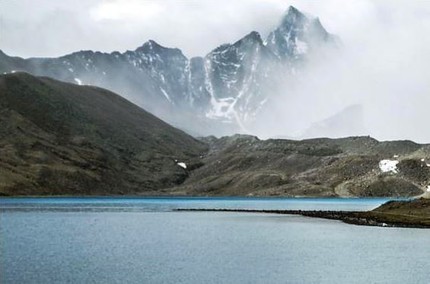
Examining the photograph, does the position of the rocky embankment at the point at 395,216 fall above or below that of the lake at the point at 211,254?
above

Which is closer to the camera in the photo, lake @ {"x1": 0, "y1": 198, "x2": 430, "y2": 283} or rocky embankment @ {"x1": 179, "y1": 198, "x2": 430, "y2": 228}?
lake @ {"x1": 0, "y1": 198, "x2": 430, "y2": 283}

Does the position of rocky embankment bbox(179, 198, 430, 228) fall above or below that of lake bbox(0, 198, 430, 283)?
above

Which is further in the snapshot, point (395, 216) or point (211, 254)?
point (395, 216)

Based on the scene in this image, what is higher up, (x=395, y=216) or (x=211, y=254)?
(x=395, y=216)

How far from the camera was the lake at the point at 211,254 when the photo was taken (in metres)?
66.9

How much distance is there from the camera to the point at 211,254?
86.6m

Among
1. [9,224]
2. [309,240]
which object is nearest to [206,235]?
[309,240]

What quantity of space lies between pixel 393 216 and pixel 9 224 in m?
90.6

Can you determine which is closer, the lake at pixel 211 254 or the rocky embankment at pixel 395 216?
the lake at pixel 211 254

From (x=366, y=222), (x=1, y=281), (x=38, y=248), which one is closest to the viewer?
(x=1, y=281)

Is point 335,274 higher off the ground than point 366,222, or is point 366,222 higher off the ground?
point 366,222

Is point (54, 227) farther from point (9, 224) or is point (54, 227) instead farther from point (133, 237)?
point (133, 237)

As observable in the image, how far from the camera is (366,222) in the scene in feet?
482

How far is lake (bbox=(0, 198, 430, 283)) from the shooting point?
66.9 meters
